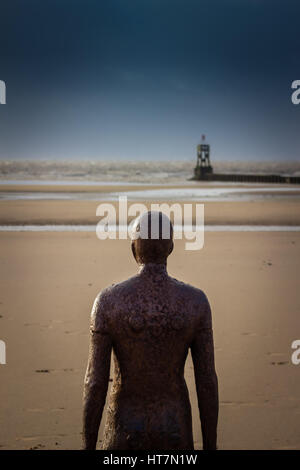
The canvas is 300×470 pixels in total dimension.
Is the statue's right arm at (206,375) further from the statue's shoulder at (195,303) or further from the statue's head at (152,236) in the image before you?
the statue's head at (152,236)

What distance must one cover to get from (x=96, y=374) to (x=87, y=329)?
5040mm

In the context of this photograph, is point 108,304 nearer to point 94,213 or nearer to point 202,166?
point 94,213

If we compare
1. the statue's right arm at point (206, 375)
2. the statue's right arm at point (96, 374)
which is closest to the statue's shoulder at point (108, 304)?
the statue's right arm at point (96, 374)

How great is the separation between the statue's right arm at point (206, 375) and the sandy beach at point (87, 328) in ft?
7.48

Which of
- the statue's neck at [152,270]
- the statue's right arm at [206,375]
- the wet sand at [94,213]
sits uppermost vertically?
the statue's neck at [152,270]

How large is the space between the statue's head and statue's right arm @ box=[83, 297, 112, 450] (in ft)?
1.04

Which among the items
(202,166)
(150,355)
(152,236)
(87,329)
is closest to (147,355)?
(150,355)

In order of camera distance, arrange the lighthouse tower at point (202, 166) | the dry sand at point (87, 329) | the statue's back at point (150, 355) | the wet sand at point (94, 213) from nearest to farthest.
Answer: the statue's back at point (150, 355) < the dry sand at point (87, 329) < the wet sand at point (94, 213) < the lighthouse tower at point (202, 166)

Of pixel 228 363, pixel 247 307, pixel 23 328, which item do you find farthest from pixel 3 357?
pixel 247 307

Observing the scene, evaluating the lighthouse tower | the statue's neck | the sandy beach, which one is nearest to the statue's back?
the statue's neck

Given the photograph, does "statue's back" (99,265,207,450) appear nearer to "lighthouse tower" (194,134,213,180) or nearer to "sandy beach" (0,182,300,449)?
"sandy beach" (0,182,300,449)

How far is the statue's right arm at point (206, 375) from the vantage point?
2.40m
